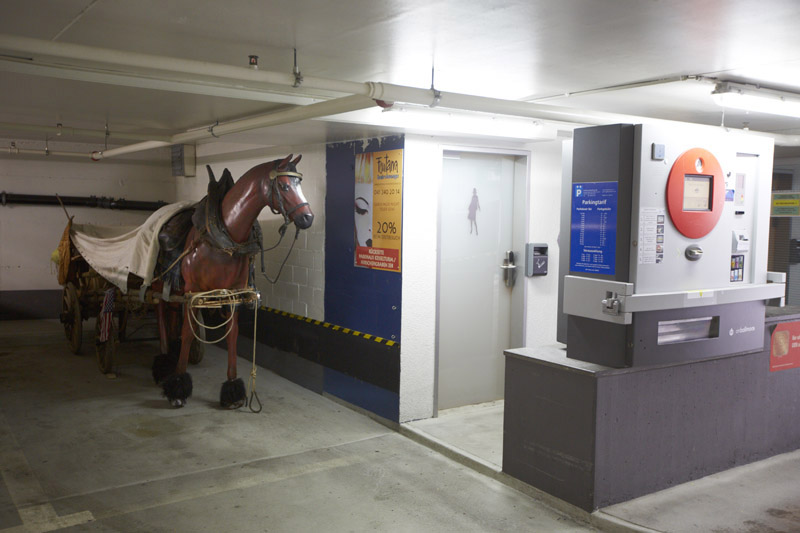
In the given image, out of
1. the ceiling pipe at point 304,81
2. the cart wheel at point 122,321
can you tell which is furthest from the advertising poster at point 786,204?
the cart wheel at point 122,321

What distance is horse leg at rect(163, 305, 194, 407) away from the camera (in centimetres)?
620

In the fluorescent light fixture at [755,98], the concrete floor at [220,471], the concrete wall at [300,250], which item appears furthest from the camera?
the concrete wall at [300,250]

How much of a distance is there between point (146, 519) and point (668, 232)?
3595 mm

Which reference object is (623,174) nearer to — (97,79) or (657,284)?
(657,284)

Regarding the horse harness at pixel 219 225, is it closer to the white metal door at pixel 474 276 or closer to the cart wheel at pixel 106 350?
the cart wheel at pixel 106 350

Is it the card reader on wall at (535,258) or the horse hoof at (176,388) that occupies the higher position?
the card reader on wall at (535,258)

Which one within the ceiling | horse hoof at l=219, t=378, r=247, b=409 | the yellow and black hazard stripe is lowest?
horse hoof at l=219, t=378, r=247, b=409

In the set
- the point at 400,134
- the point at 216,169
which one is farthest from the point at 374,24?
the point at 216,169

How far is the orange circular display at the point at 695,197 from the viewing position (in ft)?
13.5

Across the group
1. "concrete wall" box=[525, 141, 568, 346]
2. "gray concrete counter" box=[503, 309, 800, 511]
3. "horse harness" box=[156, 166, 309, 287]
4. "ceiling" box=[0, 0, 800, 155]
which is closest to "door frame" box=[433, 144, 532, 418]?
"concrete wall" box=[525, 141, 568, 346]

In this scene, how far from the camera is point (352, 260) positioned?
652cm

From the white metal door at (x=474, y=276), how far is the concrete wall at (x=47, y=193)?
21.7 feet

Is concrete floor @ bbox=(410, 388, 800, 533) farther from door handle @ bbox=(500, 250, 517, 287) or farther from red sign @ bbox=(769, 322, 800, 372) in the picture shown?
door handle @ bbox=(500, 250, 517, 287)

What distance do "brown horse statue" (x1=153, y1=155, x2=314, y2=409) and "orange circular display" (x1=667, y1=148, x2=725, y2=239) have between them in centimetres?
283
